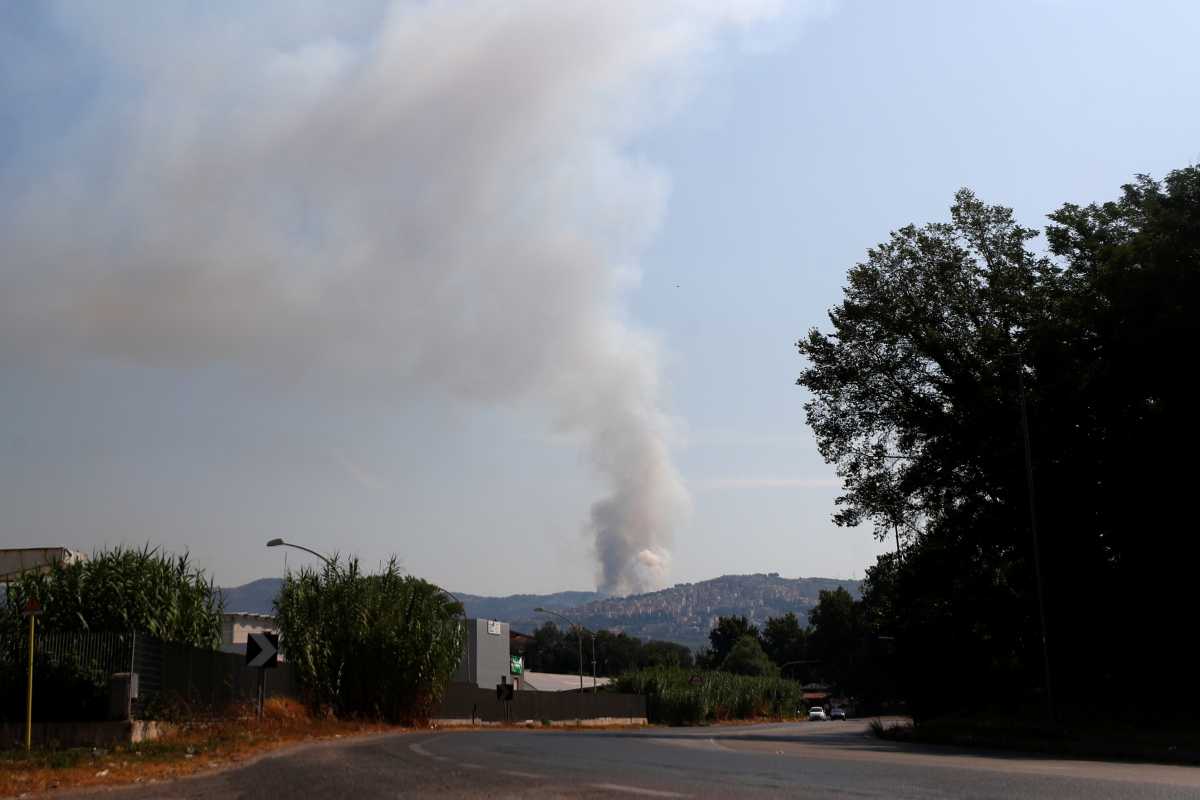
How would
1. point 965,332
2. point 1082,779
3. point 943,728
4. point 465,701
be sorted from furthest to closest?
point 465,701, point 965,332, point 943,728, point 1082,779

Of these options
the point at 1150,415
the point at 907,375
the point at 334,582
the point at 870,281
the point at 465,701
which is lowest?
the point at 465,701

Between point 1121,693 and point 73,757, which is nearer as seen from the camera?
point 73,757

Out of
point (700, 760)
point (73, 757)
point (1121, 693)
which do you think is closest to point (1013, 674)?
point (1121, 693)

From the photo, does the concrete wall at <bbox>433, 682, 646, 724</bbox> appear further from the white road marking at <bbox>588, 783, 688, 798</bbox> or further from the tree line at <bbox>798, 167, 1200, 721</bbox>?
the white road marking at <bbox>588, 783, 688, 798</bbox>

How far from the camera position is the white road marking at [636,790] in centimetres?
1083

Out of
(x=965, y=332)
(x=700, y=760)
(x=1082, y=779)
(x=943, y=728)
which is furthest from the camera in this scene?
(x=965, y=332)

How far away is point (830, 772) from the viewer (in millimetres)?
13914

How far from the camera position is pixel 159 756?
18.1 meters

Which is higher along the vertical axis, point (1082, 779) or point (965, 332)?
point (965, 332)

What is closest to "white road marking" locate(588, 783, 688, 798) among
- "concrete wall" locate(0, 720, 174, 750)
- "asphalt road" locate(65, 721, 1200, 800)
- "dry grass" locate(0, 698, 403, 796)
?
"asphalt road" locate(65, 721, 1200, 800)

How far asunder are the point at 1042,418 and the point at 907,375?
625 centimetres

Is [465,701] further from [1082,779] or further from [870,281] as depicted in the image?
[1082,779]

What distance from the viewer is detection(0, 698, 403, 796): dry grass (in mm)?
14523

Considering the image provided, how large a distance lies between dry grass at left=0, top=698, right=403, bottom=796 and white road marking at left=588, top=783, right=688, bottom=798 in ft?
21.2
